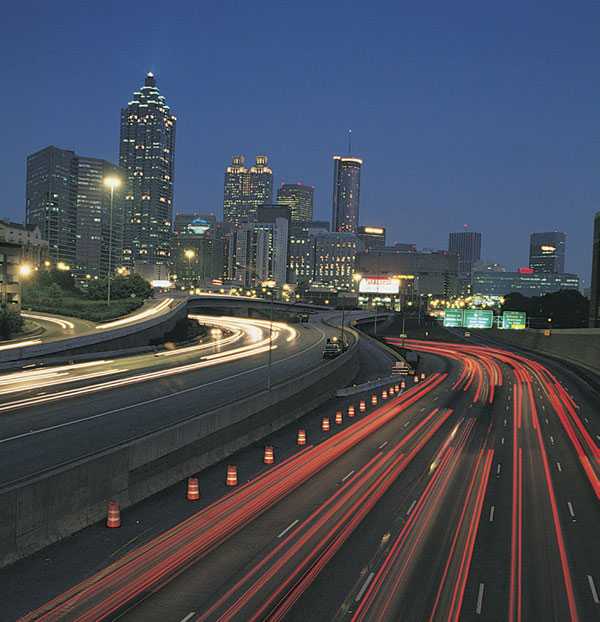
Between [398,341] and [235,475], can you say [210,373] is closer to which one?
[235,475]

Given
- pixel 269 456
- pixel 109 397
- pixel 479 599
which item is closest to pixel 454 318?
pixel 109 397

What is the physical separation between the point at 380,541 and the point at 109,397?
698 inches

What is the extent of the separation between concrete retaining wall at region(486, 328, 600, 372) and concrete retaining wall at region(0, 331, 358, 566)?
53.6 meters

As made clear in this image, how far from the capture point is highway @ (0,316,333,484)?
70.0 ft

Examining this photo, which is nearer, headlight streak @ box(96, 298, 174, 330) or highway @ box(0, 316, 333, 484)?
highway @ box(0, 316, 333, 484)

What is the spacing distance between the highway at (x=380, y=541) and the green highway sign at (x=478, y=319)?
86388 millimetres

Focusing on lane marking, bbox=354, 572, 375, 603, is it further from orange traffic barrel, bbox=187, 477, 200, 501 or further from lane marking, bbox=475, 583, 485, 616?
orange traffic barrel, bbox=187, 477, 200, 501

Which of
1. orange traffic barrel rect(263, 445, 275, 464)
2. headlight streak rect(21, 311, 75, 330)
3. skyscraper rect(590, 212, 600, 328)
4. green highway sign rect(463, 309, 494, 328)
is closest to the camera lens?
orange traffic barrel rect(263, 445, 275, 464)

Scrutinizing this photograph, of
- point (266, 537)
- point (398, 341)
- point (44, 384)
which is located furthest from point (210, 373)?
point (398, 341)

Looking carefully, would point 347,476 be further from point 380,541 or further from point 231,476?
point 380,541

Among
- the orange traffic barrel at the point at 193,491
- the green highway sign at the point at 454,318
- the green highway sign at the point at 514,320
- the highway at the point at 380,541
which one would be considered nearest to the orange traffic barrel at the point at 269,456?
the highway at the point at 380,541

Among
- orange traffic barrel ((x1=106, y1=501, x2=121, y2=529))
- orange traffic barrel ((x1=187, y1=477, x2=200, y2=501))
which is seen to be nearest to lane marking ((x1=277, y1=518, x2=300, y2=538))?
orange traffic barrel ((x1=187, y1=477, x2=200, y2=501))

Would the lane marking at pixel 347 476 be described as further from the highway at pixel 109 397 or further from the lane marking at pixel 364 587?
the lane marking at pixel 364 587

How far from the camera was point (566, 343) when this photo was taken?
8725 centimetres
